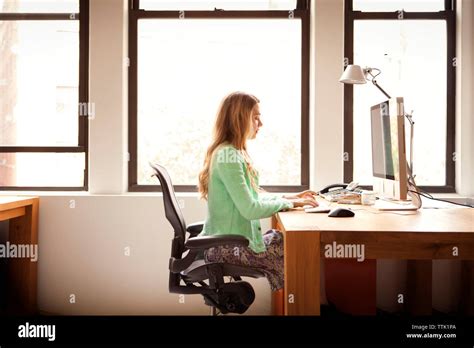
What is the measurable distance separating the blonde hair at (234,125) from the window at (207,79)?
981mm

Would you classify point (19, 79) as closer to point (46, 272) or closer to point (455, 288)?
point (46, 272)

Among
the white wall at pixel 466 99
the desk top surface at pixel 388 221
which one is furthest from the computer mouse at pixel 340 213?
the white wall at pixel 466 99

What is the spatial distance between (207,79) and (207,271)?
1650 millimetres

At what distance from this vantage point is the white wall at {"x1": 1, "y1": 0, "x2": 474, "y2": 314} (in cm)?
279

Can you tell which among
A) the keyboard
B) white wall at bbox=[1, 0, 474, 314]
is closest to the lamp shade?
white wall at bbox=[1, 0, 474, 314]

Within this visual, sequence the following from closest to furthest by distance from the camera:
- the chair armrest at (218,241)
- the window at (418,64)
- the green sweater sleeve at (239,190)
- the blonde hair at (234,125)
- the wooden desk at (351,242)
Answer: the wooden desk at (351,242), the chair armrest at (218,241), the green sweater sleeve at (239,190), the blonde hair at (234,125), the window at (418,64)

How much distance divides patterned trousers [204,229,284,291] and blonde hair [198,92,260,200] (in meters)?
0.32

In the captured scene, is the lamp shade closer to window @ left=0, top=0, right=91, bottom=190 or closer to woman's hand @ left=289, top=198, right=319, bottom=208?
woman's hand @ left=289, top=198, right=319, bottom=208

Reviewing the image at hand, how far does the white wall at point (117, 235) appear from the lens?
2.79m

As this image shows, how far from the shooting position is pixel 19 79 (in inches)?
118

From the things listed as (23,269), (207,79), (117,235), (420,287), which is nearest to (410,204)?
(420,287)

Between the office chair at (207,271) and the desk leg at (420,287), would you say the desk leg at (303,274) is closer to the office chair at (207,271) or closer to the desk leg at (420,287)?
the office chair at (207,271)

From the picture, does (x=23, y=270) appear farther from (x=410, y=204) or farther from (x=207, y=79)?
(x=410, y=204)

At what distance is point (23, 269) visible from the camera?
2.73 metres
